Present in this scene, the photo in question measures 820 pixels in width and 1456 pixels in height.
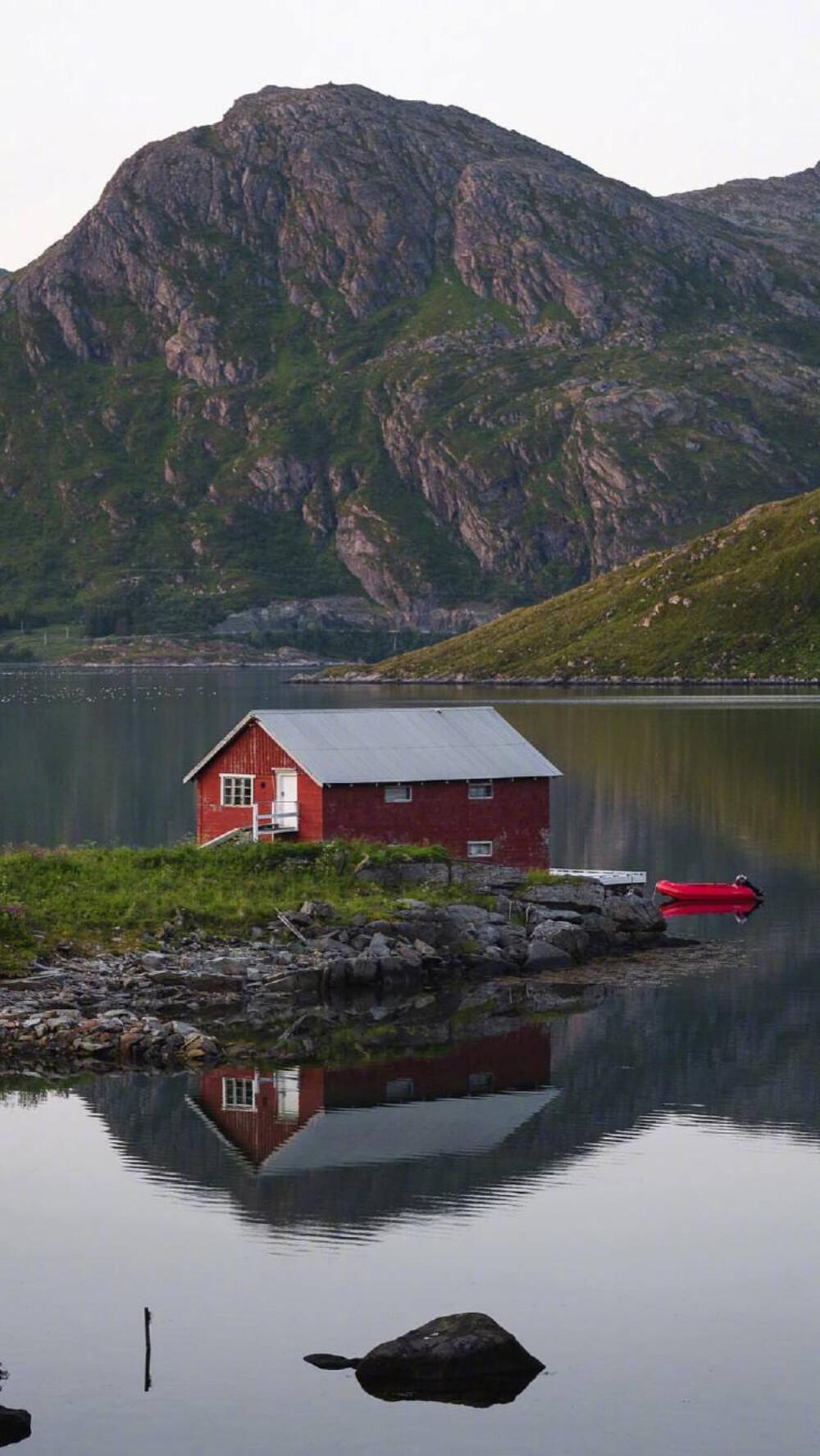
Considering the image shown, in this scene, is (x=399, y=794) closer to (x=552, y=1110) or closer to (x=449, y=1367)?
(x=552, y=1110)

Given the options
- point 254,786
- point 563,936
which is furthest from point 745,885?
point 254,786

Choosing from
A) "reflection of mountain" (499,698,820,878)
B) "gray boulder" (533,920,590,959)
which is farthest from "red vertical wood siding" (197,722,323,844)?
"reflection of mountain" (499,698,820,878)

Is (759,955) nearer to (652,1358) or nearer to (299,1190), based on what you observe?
(299,1190)

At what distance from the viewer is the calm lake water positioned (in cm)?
3009

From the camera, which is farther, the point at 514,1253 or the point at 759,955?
the point at 759,955

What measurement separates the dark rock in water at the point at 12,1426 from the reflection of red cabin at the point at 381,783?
42.7 metres

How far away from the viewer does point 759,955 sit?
7244 cm

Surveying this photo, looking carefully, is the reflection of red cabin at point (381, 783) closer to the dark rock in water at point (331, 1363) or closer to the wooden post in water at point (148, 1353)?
the wooden post in water at point (148, 1353)

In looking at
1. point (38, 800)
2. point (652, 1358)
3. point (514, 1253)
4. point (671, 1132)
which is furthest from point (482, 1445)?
point (38, 800)

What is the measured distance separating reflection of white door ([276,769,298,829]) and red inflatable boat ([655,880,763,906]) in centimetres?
2076

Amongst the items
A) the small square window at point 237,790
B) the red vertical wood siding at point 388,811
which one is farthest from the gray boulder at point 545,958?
the small square window at point 237,790

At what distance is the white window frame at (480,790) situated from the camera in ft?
245

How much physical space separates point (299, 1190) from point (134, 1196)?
342cm

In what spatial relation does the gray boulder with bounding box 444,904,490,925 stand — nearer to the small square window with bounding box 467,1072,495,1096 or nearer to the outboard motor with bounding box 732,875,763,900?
the small square window with bounding box 467,1072,495,1096
